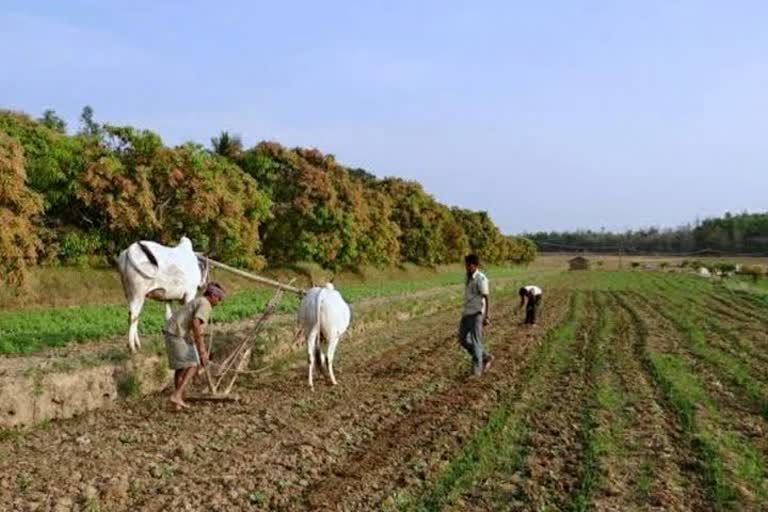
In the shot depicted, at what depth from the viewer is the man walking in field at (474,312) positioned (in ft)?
40.4

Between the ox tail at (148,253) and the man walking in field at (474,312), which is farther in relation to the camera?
the man walking in field at (474,312)

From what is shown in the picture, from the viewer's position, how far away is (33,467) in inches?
274

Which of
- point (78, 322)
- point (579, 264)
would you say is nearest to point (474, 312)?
point (78, 322)

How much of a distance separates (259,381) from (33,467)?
16.6 feet

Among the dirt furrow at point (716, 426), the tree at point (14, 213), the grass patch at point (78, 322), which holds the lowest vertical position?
the dirt furrow at point (716, 426)

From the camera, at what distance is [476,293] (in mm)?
12344

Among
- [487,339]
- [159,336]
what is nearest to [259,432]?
[159,336]

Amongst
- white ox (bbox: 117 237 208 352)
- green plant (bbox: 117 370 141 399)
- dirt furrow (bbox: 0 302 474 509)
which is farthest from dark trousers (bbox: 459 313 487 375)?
green plant (bbox: 117 370 141 399)

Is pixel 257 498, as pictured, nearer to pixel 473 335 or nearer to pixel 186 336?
pixel 186 336

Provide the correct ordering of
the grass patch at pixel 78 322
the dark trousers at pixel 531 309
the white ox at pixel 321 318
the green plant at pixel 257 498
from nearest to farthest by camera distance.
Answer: the green plant at pixel 257 498 → the white ox at pixel 321 318 → the grass patch at pixel 78 322 → the dark trousers at pixel 531 309

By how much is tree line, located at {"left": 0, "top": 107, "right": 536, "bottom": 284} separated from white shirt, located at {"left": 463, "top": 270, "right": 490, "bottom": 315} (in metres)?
9.28

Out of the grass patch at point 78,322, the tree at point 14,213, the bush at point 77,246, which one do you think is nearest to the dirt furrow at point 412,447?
the grass patch at point 78,322

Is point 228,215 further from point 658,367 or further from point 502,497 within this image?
point 502,497

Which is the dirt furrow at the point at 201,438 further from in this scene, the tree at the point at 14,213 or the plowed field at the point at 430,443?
the tree at the point at 14,213
